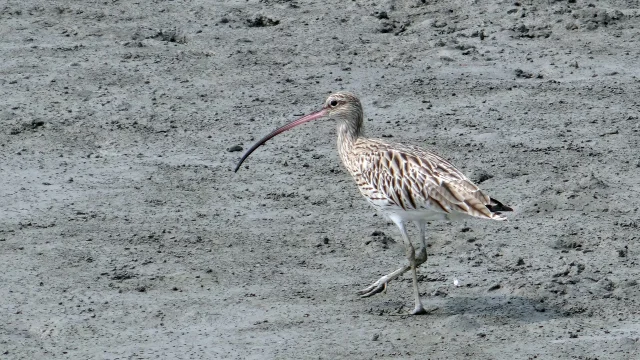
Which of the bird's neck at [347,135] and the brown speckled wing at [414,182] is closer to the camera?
the brown speckled wing at [414,182]

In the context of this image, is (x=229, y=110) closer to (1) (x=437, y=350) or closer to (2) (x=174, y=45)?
(2) (x=174, y=45)

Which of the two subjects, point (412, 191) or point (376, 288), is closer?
point (412, 191)

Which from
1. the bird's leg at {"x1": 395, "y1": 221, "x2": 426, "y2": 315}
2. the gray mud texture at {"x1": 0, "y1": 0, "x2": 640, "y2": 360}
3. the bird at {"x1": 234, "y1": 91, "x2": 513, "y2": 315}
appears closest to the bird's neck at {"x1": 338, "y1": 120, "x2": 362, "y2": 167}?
the bird at {"x1": 234, "y1": 91, "x2": 513, "y2": 315}

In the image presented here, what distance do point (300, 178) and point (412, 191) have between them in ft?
7.70

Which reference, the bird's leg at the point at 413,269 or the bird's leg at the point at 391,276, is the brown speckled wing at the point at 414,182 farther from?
the bird's leg at the point at 391,276

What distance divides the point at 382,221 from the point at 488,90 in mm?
2752

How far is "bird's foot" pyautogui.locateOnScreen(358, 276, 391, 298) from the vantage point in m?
9.16

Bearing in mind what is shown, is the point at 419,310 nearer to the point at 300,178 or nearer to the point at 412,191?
the point at 412,191

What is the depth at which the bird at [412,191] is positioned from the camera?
873 centimetres

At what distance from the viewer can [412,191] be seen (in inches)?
350

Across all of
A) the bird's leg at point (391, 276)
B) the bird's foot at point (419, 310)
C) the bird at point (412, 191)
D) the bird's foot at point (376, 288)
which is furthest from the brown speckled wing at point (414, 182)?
the bird's foot at point (419, 310)

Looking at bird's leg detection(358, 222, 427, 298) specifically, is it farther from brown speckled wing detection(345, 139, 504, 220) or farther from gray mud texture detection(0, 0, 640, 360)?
brown speckled wing detection(345, 139, 504, 220)

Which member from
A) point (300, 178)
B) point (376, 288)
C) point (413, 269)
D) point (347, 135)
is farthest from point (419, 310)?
point (300, 178)

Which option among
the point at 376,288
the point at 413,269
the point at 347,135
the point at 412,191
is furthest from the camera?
the point at 347,135
